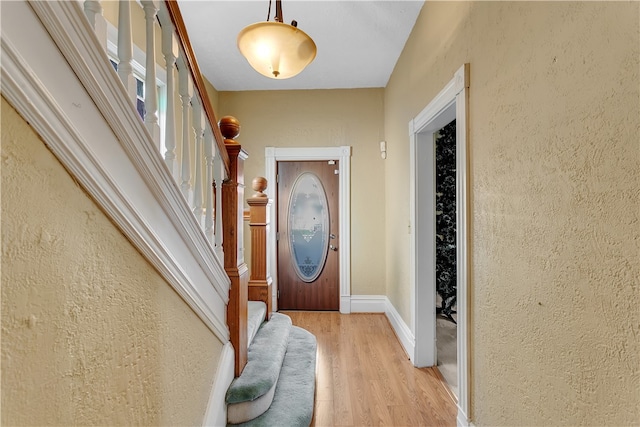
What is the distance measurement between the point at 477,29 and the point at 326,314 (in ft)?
10.4

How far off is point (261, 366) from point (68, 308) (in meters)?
1.30

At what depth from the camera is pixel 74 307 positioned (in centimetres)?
72

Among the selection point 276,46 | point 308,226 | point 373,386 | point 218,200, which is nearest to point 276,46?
point 276,46

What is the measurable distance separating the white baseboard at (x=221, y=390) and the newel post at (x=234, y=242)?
63 mm

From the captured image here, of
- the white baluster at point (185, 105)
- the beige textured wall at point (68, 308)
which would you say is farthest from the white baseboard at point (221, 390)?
the white baluster at point (185, 105)

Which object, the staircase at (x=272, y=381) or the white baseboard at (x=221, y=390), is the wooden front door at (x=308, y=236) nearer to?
the staircase at (x=272, y=381)

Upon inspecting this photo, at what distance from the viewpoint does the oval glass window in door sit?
398 cm

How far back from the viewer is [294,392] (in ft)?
6.26

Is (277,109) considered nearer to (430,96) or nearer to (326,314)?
(430,96)

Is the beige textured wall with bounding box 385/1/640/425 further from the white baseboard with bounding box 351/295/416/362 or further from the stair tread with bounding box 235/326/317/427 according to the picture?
the white baseboard with bounding box 351/295/416/362

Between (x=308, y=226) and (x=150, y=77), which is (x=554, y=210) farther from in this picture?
(x=308, y=226)

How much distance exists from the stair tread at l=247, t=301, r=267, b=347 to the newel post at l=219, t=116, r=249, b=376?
370mm

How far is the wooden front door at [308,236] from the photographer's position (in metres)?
3.97

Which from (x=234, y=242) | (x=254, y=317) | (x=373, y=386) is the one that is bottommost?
(x=373, y=386)
